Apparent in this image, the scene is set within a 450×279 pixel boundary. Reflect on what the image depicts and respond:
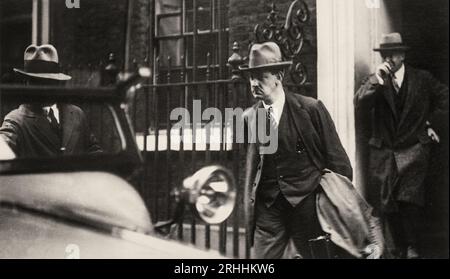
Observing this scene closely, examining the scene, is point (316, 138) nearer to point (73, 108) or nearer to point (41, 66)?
point (73, 108)

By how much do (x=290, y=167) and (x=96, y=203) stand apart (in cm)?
162

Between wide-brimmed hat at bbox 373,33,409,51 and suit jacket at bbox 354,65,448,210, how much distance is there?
0.16 m

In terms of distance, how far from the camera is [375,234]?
4.45 metres

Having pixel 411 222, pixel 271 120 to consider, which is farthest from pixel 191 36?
pixel 411 222

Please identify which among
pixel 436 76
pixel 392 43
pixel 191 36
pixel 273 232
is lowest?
pixel 273 232

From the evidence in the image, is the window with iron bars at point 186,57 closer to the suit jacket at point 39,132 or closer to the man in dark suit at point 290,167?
the man in dark suit at point 290,167

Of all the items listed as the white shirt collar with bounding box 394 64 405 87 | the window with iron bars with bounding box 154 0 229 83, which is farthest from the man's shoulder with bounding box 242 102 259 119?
the white shirt collar with bounding box 394 64 405 87

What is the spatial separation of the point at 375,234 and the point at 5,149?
108 inches

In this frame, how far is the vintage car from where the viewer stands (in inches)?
125

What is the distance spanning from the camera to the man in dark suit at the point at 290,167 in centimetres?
437

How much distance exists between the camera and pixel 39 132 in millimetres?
4340

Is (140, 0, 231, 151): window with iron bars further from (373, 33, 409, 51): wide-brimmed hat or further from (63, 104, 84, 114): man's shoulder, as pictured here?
(373, 33, 409, 51): wide-brimmed hat

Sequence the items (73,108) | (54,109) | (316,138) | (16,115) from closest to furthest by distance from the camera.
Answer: (73,108) < (54,109) < (16,115) < (316,138)
